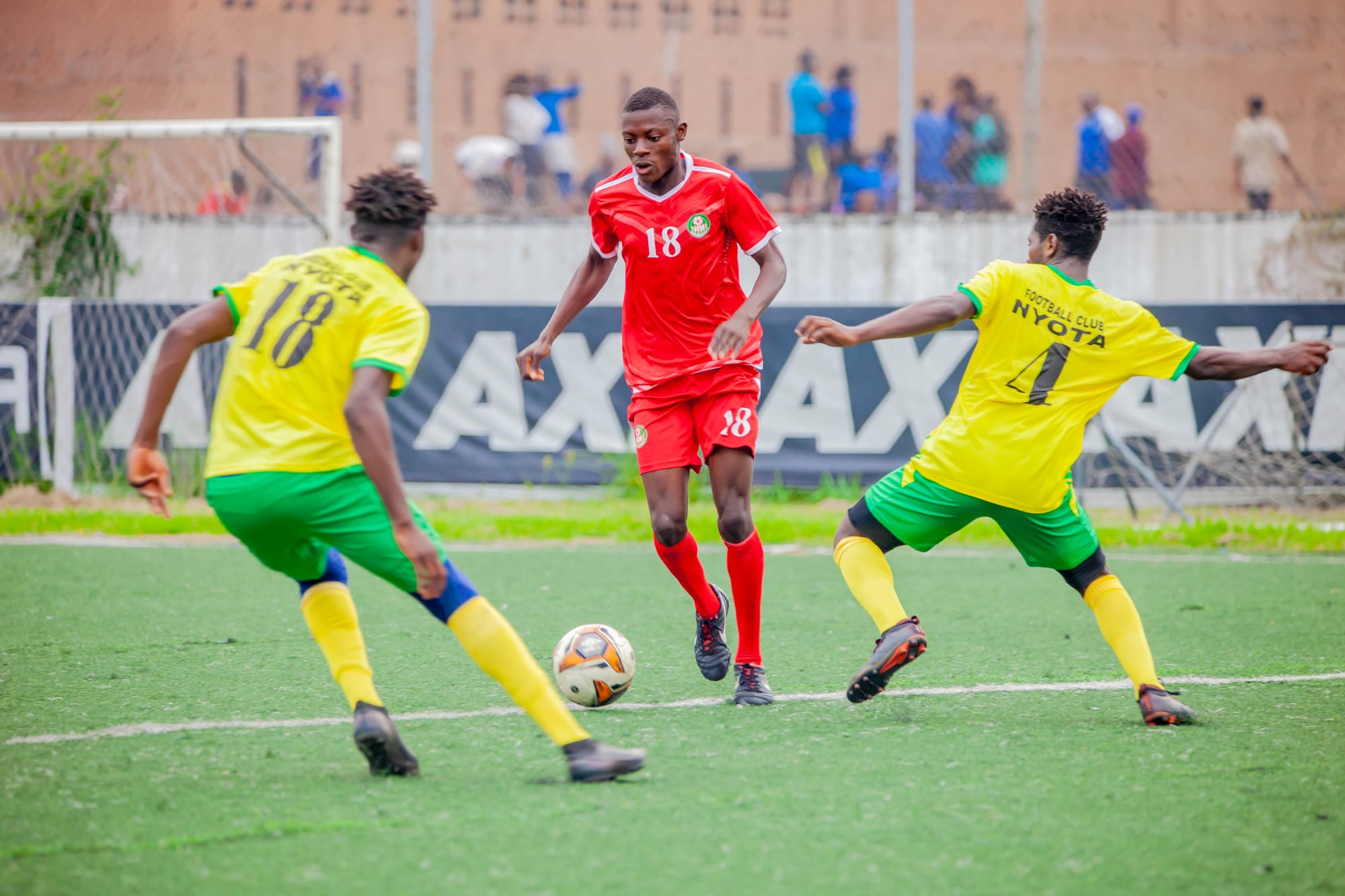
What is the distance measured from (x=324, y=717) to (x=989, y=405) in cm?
267

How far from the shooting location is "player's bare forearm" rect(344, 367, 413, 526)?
11.7 ft

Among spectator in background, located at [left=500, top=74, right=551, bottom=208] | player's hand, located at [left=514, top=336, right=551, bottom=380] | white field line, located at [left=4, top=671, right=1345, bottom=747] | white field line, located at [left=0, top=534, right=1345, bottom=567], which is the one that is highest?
spectator in background, located at [left=500, top=74, right=551, bottom=208]

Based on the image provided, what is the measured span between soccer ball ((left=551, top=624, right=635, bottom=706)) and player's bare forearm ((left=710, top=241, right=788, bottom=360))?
1.19 metres

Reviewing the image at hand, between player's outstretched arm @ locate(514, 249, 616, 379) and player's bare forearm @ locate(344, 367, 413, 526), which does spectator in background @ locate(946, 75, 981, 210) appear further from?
player's bare forearm @ locate(344, 367, 413, 526)

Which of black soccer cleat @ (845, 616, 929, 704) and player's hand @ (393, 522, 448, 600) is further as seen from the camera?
black soccer cleat @ (845, 616, 929, 704)

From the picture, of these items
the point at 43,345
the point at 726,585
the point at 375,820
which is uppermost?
the point at 43,345

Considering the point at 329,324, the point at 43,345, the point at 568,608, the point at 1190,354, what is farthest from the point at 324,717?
the point at 43,345

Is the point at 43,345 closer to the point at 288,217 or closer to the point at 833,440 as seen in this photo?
the point at 288,217

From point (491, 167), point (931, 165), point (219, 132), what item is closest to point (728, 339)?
point (219, 132)

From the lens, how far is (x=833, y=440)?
441 inches

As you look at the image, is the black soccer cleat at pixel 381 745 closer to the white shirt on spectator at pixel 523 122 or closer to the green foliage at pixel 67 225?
the green foliage at pixel 67 225

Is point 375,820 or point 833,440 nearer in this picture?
point 375,820

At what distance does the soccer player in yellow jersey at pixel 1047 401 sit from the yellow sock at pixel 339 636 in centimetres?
168

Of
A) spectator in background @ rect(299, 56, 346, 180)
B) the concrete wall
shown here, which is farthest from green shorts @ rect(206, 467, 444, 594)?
spectator in background @ rect(299, 56, 346, 180)
